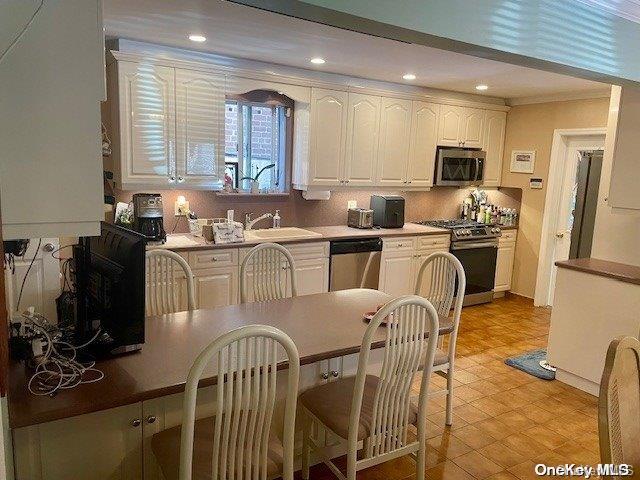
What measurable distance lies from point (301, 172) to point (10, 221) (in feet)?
11.4

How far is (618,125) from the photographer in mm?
3275

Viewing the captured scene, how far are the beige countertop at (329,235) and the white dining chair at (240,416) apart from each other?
2089 millimetres

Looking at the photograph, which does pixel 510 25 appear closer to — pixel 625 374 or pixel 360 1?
pixel 360 1

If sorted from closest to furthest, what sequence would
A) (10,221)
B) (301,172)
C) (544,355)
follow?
(10,221) → (544,355) → (301,172)

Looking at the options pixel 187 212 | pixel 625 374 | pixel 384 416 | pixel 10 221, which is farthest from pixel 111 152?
pixel 625 374

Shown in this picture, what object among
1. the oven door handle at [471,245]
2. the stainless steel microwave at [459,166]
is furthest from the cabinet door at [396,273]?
the stainless steel microwave at [459,166]

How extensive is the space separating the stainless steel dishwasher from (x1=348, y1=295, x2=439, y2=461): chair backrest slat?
2.39 m

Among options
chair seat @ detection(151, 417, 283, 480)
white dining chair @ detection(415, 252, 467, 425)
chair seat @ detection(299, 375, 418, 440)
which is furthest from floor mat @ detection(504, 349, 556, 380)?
chair seat @ detection(151, 417, 283, 480)

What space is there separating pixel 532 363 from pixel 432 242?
1.63 metres

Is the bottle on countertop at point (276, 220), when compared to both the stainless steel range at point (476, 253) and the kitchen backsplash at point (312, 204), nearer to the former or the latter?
the kitchen backsplash at point (312, 204)

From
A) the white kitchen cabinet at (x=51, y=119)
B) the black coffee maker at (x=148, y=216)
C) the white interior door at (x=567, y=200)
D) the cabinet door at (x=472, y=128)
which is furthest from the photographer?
the cabinet door at (x=472, y=128)

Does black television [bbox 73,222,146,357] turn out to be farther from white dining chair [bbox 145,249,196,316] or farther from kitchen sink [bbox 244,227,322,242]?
kitchen sink [bbox 244,227,322,242]

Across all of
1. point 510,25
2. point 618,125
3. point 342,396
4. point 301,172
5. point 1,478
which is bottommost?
point 342,396

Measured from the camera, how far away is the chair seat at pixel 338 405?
2.04 metres
